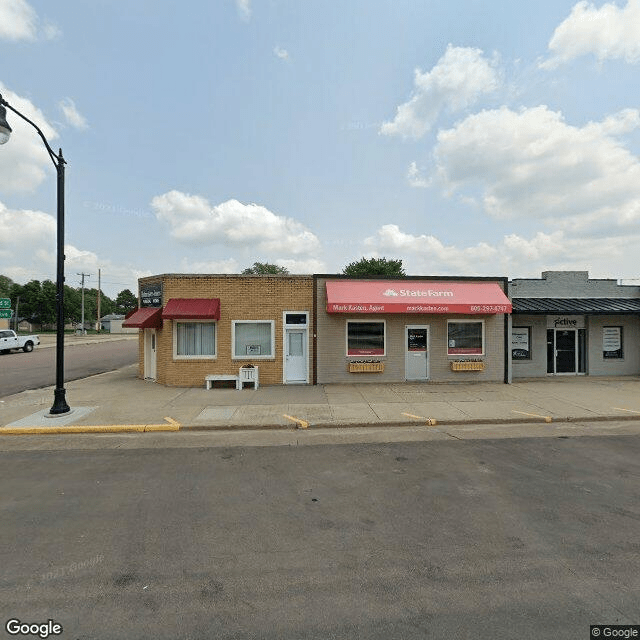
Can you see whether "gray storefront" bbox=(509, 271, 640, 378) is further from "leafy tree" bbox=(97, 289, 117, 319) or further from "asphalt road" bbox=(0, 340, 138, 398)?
"leafy tree" bbox=(97, 289, 117, 319)

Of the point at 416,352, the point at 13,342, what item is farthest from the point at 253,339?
the point at 13,342

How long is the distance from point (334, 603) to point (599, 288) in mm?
17680

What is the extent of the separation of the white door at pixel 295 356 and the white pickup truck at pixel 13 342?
25.5 m

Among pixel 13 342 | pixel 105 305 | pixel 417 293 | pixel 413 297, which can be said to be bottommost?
pixel 13 342

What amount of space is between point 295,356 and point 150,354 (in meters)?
6.14

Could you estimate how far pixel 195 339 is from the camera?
13.3 meters

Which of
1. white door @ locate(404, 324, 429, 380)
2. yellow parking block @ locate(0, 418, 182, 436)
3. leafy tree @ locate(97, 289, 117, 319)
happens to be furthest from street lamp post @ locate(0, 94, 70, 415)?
leafy tree @ locate(97, 289, 117, 319)

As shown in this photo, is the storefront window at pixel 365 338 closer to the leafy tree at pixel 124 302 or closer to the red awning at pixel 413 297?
the red awning at pixel 413 297

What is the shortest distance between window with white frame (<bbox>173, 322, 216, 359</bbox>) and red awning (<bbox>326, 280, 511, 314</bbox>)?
14.9 feet

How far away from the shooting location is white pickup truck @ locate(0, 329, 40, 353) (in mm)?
26391

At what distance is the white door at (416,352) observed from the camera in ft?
45.3

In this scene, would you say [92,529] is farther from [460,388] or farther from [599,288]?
[599,288]

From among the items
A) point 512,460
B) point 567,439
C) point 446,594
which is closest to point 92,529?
point 446,594

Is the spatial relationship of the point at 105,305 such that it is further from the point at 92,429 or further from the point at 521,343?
the point at 521,343
